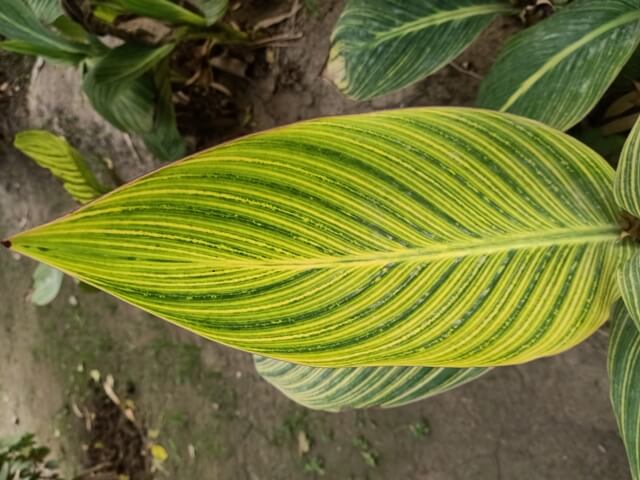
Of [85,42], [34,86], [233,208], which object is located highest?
[233,208]

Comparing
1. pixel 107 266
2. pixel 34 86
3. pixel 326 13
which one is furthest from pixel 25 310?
pixel 107 266

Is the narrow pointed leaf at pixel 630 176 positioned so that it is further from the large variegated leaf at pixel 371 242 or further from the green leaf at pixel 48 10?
the green leaf at pixel 48 10

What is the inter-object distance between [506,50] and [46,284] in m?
1.25

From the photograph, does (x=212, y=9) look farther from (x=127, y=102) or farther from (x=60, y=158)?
(x=60, y=158)

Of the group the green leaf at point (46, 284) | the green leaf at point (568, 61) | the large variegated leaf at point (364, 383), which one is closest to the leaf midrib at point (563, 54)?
the green leaf at point (568, 61)

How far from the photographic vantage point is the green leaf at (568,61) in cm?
78

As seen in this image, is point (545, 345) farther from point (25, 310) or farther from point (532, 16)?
point (25, 310)

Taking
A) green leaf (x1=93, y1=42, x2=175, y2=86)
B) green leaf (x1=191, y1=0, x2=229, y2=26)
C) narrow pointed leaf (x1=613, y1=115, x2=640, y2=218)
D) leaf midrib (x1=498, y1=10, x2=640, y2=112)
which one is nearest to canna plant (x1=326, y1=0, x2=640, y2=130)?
leaf midrib (x1=498, y1=10, x2=640, y2=112)

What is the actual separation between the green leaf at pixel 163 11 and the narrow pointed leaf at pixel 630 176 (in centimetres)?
82

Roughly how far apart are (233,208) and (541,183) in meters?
0.31

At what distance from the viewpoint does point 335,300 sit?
21.1 inches

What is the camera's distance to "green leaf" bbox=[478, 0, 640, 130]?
30.6 inches

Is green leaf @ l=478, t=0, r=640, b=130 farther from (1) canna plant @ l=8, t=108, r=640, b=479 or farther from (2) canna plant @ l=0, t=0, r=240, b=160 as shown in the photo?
(2) canna plant @ l=0, t=0, r=240, b=160

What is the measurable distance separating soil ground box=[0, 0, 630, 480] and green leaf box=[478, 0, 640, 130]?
12.3 inches
